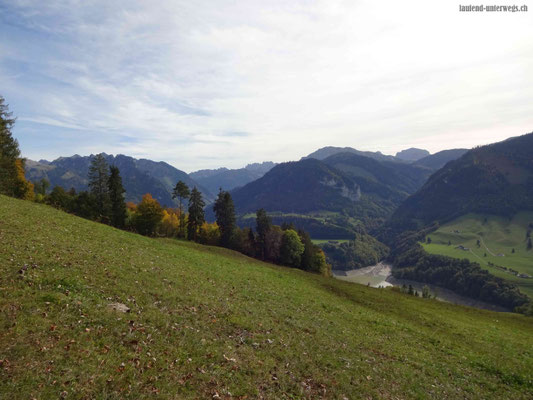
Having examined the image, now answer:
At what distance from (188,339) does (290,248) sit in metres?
76.1

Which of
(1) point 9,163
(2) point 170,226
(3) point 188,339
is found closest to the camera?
(3) point 188,339

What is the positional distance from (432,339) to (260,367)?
2071 centimetres

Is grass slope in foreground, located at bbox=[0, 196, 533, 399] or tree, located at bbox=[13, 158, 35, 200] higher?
tree, located at bbox=[13, 158, 35, 200]

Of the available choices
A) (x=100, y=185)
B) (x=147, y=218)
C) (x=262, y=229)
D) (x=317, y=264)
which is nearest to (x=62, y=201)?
(x=100, y=185)

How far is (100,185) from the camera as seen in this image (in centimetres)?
7400

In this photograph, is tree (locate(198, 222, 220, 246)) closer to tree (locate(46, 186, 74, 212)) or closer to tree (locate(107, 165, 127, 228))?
tree (locate(107, 165, 127, 228))

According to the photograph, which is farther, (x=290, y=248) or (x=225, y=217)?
(x=225, y=217)

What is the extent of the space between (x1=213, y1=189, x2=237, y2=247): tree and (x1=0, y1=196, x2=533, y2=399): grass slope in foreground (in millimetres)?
64286

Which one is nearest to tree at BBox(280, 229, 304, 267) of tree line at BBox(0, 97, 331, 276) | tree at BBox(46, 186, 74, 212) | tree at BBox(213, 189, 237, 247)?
tree line at BBox(0, 97, 331, 276)

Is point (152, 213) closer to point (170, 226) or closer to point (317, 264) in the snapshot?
point (170, 226)

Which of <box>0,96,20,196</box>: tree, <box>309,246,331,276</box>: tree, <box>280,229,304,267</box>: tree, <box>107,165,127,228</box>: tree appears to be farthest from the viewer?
<box>309,246,331,276</box>: tree

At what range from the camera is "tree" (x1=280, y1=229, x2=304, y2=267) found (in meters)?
89.1

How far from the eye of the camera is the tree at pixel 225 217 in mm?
95081

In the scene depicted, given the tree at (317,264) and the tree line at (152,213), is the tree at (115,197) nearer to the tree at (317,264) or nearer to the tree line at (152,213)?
the tree line at (152,213)
